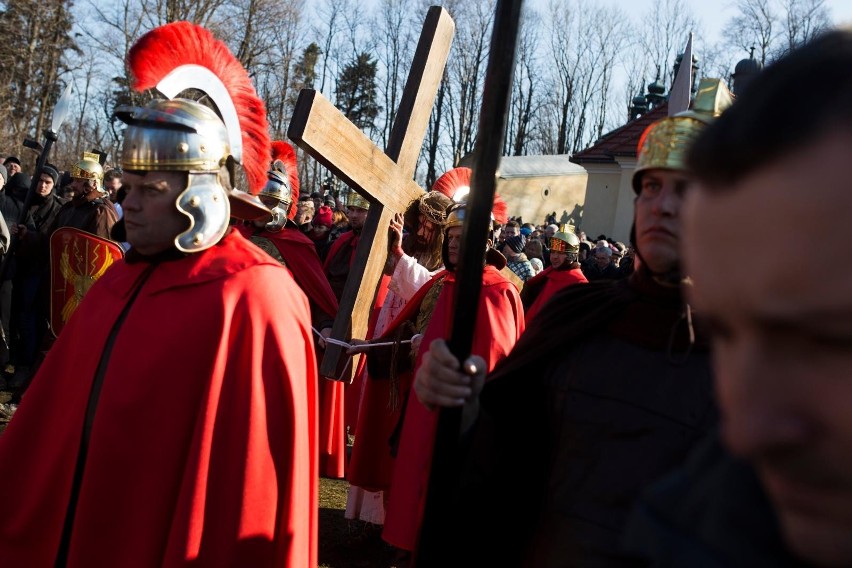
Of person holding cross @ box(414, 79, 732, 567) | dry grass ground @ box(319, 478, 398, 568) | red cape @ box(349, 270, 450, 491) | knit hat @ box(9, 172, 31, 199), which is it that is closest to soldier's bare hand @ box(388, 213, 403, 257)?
red cape @ box(349, 270, 450, 491)

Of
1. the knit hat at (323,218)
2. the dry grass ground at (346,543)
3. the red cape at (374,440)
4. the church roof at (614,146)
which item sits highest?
the church roof at (614,146)

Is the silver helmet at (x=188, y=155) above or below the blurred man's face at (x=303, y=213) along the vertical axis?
below

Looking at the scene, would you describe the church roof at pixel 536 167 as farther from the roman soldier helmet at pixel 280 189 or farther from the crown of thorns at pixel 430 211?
the crown of thorns at pixel 430 211

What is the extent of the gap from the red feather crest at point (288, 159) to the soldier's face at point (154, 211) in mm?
3451

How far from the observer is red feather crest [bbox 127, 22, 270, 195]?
11.9 ft

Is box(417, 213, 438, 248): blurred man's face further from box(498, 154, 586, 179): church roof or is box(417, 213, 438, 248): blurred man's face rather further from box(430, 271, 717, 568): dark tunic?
box(498, 154, 586, 179): church roof

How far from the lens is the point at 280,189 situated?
278 inches

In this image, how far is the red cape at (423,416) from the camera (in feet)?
16.1

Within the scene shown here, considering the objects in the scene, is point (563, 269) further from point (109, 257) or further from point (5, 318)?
point (5, 318)

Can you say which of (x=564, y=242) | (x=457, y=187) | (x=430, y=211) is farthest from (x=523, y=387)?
(x=564, y=242)

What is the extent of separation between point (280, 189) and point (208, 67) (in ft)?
11.1

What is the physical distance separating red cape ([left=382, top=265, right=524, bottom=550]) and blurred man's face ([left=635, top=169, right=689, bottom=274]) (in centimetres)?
269

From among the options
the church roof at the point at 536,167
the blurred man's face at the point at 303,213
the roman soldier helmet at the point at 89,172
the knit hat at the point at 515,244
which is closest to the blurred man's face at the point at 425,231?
the roman soldier helmet at the point at 89,172

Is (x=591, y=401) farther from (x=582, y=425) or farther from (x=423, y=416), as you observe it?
(x=423, y=416)
